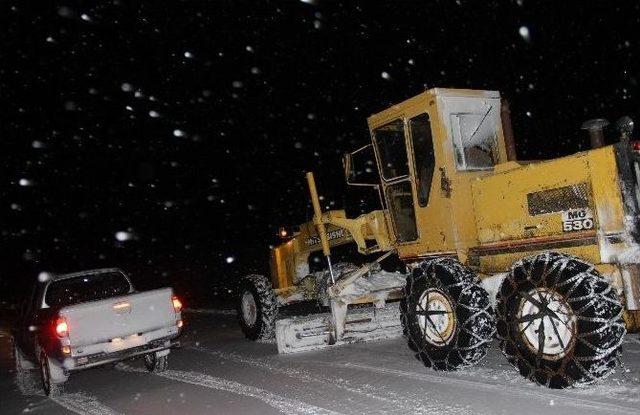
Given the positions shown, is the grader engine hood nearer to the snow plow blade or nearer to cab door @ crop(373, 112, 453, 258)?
cab door @ crop(373, 112, 453, 258)

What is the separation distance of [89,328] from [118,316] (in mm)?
384

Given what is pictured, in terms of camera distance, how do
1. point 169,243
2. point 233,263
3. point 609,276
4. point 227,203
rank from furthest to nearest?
1. point 169,243
2. point 227,203
3. point 233,263
4. point 609,276

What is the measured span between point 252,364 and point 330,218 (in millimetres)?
2607

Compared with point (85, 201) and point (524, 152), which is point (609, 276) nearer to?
point (524, 152)

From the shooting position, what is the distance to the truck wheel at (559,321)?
15.9 feet

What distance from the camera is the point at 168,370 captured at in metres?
8.27

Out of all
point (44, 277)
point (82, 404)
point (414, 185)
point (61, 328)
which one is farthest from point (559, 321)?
point (44, 277)

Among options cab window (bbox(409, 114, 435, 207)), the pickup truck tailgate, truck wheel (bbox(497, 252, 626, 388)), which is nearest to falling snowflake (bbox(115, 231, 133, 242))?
the pickup truck tailgate

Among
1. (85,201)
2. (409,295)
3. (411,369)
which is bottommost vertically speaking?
(411,369)

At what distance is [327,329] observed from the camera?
8305 millimetres

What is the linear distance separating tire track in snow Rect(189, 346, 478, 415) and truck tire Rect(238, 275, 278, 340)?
1448mm

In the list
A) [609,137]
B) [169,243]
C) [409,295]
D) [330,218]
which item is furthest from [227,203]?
[409,295]

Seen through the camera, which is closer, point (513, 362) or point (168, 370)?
point (513, 362)

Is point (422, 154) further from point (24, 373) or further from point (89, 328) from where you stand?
point (24, 373)
